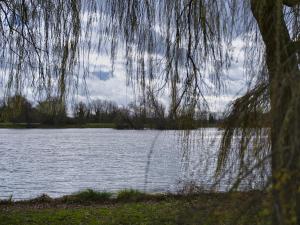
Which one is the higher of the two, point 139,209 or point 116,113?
point 116,113

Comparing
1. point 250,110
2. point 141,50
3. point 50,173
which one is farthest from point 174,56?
point 50,173

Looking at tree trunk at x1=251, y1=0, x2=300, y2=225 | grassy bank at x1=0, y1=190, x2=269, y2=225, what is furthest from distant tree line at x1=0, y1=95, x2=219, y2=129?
tree trunk at x1=251, y1=0, x2=300, y2=225

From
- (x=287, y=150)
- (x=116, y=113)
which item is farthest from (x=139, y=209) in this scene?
(x=287, y=150)

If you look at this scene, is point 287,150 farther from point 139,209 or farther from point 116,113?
point 139,209

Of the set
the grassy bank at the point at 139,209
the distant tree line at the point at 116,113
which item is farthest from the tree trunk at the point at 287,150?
the distant tree line at the point at 116,113

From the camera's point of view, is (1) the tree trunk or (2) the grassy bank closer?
(1) the tree trunk

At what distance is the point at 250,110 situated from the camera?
265 centimetres

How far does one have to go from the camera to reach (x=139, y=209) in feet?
34.7

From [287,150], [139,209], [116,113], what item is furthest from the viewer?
[139,209]

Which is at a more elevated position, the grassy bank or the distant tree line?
the distant tree line

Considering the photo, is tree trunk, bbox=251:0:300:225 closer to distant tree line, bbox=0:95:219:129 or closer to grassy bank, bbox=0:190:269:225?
grassy bank, bbox=0:190:269:225

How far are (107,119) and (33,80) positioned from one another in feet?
4.79

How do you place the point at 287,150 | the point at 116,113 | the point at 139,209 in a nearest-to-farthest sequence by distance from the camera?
the point at 287,150 < the point at 116,113 < the point at 139,209

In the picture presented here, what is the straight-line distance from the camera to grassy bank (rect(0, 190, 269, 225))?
1.89 m
